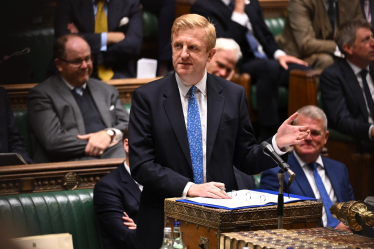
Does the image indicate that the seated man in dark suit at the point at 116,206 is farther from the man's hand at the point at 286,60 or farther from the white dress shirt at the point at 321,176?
the man's hand at the point at 286,60

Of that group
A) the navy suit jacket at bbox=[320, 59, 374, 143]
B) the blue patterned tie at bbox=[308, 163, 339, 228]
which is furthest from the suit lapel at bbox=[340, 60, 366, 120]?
the blue patterned tie at bbox=[308, 163, 339, 228]

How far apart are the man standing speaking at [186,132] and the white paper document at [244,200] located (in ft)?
0.31

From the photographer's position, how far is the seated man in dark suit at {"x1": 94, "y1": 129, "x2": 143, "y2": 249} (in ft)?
8.73

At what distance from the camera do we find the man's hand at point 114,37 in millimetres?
3953

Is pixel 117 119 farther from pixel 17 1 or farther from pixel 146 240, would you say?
pixel 17 1

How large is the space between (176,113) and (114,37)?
2.22m

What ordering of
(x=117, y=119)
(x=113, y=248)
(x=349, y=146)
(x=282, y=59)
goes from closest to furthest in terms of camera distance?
(x=113, y=248) < (x=117, y=119) < (x=349, y=146) < (x=282, y=59)

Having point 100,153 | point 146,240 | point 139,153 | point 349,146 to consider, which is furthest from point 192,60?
point 349,146

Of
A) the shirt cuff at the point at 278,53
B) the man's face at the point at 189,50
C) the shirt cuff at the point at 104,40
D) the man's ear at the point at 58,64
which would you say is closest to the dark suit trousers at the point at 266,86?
the shirt cuff at the point at 278,53

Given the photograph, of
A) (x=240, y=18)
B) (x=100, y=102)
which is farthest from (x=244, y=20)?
(x=100, y=102)

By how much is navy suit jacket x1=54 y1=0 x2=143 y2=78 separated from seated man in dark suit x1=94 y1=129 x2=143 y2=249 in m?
1.37

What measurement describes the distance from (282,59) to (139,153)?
112 inches

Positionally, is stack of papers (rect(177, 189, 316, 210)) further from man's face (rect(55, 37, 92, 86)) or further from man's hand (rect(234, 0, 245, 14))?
man's hand (rect(234, 0, 245, 14))

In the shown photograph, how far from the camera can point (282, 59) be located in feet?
14.6
